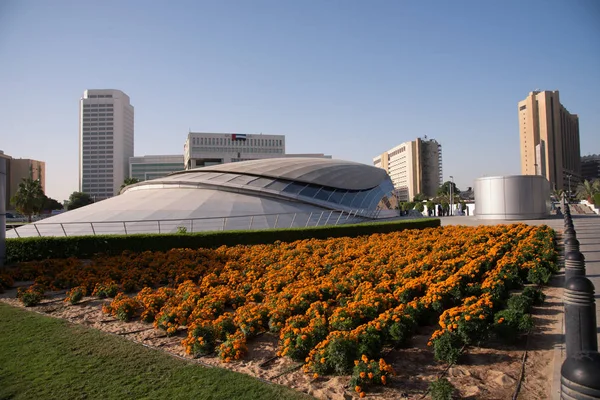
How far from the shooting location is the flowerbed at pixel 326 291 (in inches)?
231

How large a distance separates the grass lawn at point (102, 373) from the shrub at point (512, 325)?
3035 millimetres

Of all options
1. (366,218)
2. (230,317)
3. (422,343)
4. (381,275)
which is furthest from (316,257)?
(366,218)

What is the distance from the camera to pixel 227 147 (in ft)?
376

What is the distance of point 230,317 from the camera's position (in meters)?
7.23

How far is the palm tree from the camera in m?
72.4

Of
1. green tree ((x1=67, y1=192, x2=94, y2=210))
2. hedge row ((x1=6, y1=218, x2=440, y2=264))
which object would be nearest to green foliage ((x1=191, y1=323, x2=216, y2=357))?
hedge row ((x1=6, y1=218, x2=440, y2=264))

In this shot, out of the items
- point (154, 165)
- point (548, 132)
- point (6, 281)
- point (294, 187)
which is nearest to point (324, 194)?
point (294, 187)

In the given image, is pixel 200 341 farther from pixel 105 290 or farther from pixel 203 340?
pixel 105 290

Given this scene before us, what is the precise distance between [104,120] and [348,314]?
7583 inches

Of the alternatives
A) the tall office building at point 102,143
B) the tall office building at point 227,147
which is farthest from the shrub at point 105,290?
the tall office building at point 102,143

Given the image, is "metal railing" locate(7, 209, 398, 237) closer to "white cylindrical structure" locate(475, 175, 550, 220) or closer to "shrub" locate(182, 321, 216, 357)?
"white cylindrical structure" locate(475, 175, 550, 220)

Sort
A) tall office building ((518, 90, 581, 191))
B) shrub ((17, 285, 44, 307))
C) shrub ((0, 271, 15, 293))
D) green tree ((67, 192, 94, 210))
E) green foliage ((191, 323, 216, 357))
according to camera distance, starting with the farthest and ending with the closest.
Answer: tall office building ((518, 90, 581, 191)), green tree ((67, 192, 94, 210)), shrub ((0, 271, 15, 293)), shrub ((17, 285, 44, 307)), green foliage ((191, 323, 216, 357))

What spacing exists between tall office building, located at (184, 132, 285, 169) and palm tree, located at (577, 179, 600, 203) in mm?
71739

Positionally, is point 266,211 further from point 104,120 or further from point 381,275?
point 104,120
